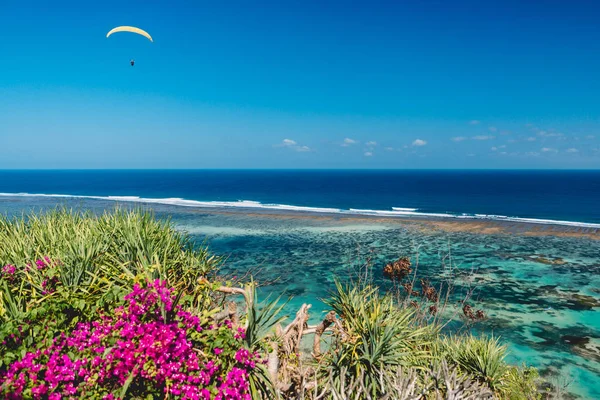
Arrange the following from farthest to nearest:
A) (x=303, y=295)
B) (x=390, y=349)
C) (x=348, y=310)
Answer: (x=303, y=295) < (x=348, y=310) < (x=390, y=349)

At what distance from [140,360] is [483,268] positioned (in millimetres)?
21009

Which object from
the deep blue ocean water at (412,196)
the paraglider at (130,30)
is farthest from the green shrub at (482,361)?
the deep blue ocean water at (412,196)

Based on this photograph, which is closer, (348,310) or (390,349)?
(390,349)

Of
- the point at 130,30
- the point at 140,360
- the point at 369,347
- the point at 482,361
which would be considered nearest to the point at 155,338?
the point at 140,360

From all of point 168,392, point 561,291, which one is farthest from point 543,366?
point 168,392

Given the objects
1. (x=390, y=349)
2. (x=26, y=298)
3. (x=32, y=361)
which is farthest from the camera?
(x=390, y=349)

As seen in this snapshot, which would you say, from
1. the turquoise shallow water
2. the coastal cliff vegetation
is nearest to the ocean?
the turquoise shallow water

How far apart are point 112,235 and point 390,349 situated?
4.94 metres

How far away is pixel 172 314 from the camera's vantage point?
3994 mm

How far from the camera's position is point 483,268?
20.7 m

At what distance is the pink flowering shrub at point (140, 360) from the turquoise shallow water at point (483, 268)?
2.53 meters

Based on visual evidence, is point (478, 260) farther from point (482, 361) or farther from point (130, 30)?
point (130, 30)

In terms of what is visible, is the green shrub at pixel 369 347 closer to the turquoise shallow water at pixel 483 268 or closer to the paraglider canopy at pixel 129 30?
the turquoise shallow water at pixel 483 268

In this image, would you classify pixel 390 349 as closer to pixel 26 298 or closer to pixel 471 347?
pixel 471 347
